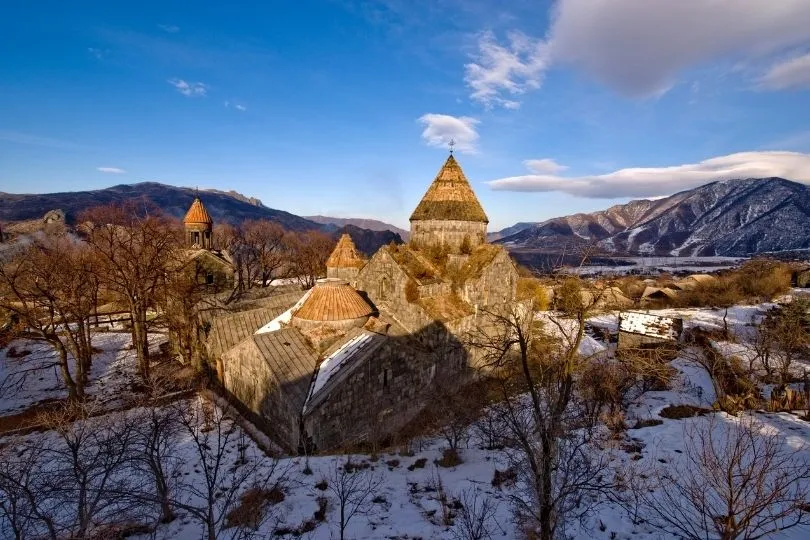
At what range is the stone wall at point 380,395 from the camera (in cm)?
1119

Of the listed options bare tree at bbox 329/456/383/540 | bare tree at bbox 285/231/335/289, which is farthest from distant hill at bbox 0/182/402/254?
bare tree at bbox 329/456/383/540

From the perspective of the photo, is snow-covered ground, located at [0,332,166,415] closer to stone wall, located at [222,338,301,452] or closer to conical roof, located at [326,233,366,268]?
stone wall, located at [222,338,301,452]

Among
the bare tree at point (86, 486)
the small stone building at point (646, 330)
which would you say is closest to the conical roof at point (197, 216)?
the bare tree at point (86, 486)

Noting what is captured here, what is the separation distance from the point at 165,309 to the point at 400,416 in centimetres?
1334

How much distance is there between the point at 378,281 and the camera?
53.2 feet

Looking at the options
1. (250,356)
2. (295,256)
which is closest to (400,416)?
(250,356)

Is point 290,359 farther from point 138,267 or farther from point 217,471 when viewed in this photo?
point 138,267

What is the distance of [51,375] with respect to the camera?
16.9 m

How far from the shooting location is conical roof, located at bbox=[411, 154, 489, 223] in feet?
57.8

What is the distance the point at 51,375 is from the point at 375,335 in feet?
51.2

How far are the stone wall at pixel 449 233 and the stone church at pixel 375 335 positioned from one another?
47 mm

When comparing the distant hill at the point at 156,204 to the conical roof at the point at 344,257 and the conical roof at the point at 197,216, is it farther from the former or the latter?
the conical roof at the point at 344,257

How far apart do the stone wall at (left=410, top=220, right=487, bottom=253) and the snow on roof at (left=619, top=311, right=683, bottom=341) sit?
11.3 m

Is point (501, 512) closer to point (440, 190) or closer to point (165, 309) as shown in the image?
point (440, 190)
